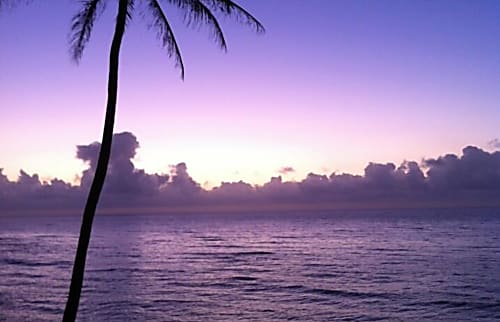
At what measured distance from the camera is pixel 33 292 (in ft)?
95.6

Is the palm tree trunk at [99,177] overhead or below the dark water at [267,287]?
overhead

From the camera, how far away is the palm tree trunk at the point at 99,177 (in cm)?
852

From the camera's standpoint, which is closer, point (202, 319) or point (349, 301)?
point (202, 319)

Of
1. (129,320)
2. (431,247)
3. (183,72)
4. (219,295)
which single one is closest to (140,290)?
(219,295)

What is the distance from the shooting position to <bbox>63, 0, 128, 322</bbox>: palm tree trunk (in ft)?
27.9

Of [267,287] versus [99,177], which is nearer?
[99,177]

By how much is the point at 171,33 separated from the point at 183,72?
86 centimetres

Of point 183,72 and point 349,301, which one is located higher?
point 183,72

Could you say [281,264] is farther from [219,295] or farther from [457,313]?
[457,313]

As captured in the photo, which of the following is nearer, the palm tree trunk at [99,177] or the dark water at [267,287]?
the palm tree trunk at [99,177]

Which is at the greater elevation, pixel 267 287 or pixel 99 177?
pixel 99 177

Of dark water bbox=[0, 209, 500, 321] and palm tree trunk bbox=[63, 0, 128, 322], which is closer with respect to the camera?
palm tree trunk bbox=[63, 0, 128, 322]

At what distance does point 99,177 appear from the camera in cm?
891

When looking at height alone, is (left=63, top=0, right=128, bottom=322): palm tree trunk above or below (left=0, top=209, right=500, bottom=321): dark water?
above
